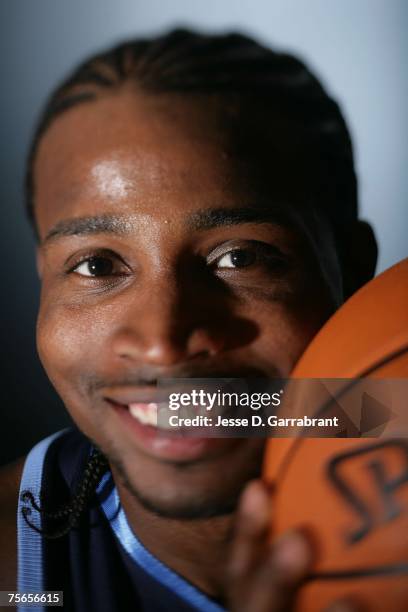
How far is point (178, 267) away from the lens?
55 centimetres

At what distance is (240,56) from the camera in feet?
2.10

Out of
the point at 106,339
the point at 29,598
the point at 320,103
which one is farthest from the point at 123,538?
the point at 320,103

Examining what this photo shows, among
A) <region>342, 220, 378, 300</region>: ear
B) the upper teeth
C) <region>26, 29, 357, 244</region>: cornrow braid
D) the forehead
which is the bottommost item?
the upper teeth

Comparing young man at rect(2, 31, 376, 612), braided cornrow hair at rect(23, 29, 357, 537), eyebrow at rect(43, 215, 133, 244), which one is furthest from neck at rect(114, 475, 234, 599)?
eyebrow at rect(43, 215, 133, 244)

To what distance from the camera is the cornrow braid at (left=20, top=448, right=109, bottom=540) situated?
71 centimetres

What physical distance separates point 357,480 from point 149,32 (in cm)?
58

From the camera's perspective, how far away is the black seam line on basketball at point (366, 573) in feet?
1.28

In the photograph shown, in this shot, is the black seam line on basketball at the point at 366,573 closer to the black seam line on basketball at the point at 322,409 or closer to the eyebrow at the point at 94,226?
the black seam line on basketball at the point at 322,409

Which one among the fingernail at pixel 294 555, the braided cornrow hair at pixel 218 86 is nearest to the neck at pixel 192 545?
the braided cornrow hair at pixel 218 86

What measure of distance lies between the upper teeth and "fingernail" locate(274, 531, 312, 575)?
20 cm

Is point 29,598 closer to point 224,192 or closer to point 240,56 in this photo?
point 224,192

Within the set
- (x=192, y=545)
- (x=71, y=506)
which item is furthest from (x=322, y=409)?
(x=71, y=506)

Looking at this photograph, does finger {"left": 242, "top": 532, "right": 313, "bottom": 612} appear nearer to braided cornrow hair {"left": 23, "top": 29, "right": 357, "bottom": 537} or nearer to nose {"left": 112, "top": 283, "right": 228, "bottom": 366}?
nose {"left": 112, "top": 283, "right": 228, "bottom": 366}

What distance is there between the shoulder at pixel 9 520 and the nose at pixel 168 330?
36cm
